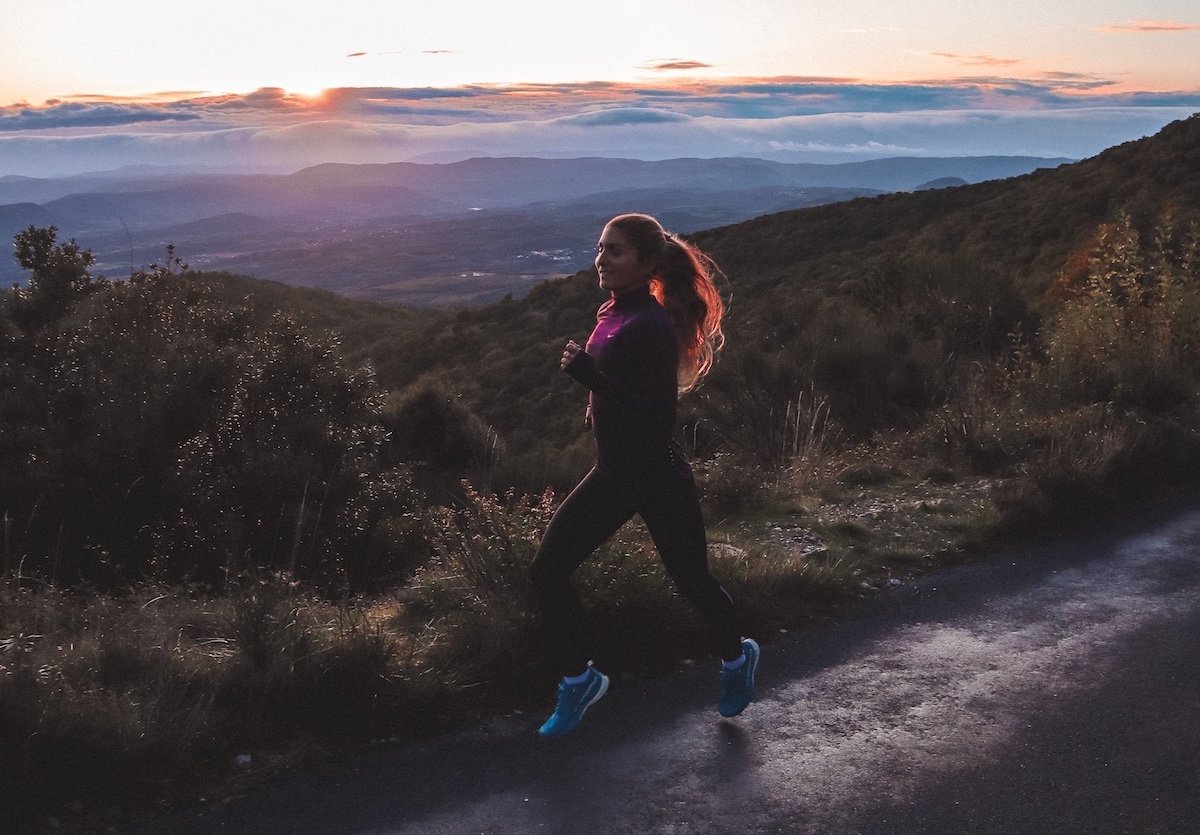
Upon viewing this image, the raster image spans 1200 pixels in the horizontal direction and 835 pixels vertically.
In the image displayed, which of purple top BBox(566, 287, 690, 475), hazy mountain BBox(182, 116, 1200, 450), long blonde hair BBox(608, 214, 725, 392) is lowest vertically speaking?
hazy mountain BBox(182, 116, 1200, 450)

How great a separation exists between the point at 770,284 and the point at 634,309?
36809 millimetres

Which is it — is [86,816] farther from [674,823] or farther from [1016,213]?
[1016,213]

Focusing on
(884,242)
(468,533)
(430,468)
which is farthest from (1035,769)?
(884,242)

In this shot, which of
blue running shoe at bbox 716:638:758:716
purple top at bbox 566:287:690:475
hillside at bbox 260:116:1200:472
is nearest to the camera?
purple top at bbox 566:287:690:475

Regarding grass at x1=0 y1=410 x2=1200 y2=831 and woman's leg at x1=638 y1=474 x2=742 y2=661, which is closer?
grass at x1=0 y1=410 x2=1200 y2=831

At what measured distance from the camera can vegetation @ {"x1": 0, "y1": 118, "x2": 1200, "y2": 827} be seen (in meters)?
3.62

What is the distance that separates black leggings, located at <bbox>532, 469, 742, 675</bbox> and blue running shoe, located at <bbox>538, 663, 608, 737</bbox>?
65mm

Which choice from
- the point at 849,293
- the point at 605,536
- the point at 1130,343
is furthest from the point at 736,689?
the point at 849,293

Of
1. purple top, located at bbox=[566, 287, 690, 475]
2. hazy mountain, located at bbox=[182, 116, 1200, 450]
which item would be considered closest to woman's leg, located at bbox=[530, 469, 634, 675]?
purple top, located at bbox=[566, 287, 690, 475]

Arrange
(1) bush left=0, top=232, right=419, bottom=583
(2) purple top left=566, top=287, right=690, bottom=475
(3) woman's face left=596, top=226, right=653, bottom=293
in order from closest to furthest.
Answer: (2) purple top left=566, top=287, right=690, bottom=475 → (3) woman's face left=596, top=226, right=653, bottom=293 → (1) bush left=0, top=232, right=419, bottom=583

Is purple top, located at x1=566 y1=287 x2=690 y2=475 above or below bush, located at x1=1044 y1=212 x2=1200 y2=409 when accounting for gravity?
above

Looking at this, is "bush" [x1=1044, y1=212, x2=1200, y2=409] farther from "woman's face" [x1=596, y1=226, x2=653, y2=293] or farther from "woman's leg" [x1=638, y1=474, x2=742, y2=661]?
"woman's face" [x1=596, y1=226, x2=653, y2=293]

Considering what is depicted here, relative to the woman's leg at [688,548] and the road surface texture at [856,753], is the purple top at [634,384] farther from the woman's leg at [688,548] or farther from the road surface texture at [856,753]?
the road surface texture at [856,753]

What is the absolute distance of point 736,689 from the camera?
378cm
